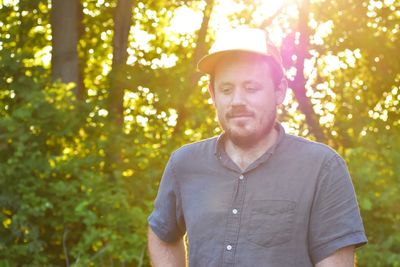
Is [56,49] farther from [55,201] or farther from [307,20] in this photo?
[307,20]

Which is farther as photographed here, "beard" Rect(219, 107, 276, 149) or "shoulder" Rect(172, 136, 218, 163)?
"shoulder" Rect(172, 136, 218, 163)

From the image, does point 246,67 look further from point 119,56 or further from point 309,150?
point 119,56

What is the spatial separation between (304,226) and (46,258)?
7.69 m

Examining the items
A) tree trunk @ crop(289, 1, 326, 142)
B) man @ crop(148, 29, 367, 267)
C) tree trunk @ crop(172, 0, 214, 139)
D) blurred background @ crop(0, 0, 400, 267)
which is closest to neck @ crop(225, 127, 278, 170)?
man @ crop(148, 29, 367, 267)

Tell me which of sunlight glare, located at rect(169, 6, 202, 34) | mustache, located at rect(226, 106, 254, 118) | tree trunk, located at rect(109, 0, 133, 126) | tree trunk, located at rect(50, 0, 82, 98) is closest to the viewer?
mustache, located at rect(226, 106, 254, 118)

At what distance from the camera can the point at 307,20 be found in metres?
13.3

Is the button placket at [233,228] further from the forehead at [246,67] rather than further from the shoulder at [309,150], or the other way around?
the forehead at [246,67]

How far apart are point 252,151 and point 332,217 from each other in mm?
377

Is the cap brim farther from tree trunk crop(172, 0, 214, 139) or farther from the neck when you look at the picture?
tree trunk crop(172, 0, 214, 139)

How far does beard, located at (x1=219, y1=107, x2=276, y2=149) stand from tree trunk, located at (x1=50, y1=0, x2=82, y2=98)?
352 inches

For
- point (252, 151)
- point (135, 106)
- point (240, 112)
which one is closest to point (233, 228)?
point (252, 151)

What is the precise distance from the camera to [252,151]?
326 centimetres

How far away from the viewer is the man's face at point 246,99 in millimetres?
3176

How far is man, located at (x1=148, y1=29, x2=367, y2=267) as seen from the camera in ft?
10.1
